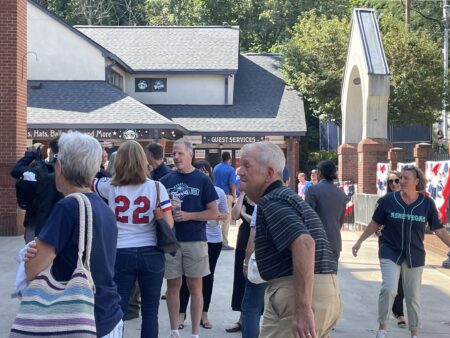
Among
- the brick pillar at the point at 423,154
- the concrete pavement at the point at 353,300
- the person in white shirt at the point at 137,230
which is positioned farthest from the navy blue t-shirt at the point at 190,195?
the brick pillar at the point at 423,154

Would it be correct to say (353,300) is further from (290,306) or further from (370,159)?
(370,159)

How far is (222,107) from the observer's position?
3803 cm

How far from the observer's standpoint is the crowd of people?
14.4 ft

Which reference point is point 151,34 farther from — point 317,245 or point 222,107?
point 317,245

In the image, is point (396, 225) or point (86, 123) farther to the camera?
point (86, 123)

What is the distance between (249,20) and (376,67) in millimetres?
26724

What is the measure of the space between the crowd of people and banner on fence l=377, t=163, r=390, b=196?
36.1ft

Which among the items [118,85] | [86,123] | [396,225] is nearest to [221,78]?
[118,85]

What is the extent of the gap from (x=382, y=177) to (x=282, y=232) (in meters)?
18.6

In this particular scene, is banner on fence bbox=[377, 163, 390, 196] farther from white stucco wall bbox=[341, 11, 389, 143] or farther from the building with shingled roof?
the building with shingled roof

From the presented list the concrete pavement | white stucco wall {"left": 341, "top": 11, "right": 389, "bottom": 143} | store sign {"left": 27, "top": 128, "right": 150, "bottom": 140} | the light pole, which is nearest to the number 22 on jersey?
the concrete pavement

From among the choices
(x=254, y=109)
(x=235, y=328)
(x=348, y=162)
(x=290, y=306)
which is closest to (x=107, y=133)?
(x=348, y=162)

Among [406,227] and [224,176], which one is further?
[224,176]

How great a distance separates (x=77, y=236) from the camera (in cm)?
421
